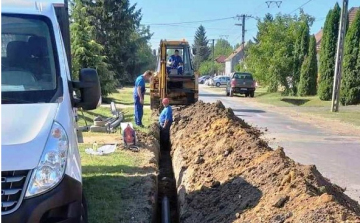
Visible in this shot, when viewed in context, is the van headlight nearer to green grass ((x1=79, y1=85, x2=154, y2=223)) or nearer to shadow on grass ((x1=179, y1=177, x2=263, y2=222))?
green grass ((x1=79, y1=85, x2=154, y2=223))

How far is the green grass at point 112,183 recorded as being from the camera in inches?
209

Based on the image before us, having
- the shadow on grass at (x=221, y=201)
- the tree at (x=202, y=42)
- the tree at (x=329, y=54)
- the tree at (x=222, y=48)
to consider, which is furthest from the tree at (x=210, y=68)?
the shadow on grass at (x=221, y=201)

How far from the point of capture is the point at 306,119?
18.7m

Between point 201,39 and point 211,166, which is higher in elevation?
point 201,39

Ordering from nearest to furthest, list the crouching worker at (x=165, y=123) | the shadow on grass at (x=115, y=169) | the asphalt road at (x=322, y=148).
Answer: the shadow on grass at (x=115, y=169), the asphalt road at (x=322, y=148), the crouching worker at (x=165, y=123)

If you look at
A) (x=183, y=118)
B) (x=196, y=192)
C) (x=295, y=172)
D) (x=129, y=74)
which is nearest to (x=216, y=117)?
(x=183, y=118)

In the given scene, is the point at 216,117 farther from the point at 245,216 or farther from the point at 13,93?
the point at 13,93

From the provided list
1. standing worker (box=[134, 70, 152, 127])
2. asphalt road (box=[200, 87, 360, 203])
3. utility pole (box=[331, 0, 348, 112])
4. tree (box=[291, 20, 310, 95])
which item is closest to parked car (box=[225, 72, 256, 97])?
tree (box=[291, 20, 310, 95])

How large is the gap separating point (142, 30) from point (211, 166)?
57.1m

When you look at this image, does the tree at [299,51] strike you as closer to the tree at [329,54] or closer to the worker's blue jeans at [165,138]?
the tree at [329,54]

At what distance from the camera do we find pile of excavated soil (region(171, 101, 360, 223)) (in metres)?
4.45

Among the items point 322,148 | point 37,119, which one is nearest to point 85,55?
point 322,148

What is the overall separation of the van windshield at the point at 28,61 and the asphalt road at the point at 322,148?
5016 mm

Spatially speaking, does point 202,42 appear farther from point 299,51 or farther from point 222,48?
point 299,51
